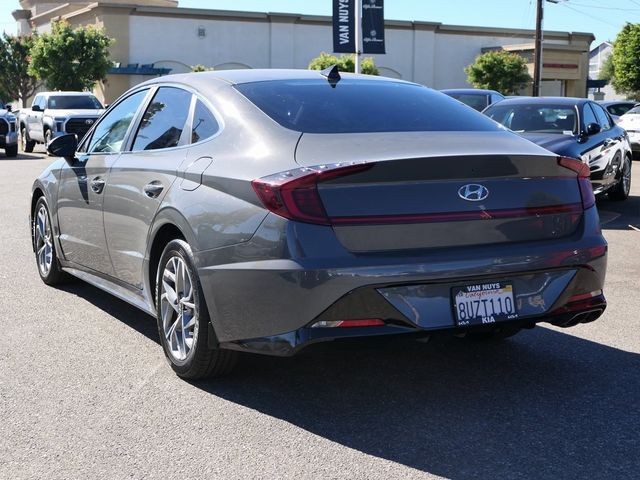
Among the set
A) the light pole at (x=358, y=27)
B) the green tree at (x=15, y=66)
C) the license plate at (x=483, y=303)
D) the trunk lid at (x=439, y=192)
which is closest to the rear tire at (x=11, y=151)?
the light pole at (x=358, y=27)

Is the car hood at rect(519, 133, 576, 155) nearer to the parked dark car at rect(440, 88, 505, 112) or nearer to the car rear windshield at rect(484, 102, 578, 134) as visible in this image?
the car rear windshield at rect(484, 102, 578, 134)

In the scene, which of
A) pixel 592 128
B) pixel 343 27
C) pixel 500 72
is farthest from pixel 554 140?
pixel 500 72

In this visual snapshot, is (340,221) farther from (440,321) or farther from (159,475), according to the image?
(159,475)

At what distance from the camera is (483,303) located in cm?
420

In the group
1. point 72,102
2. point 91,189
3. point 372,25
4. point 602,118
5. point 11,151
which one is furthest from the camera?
point 72,102

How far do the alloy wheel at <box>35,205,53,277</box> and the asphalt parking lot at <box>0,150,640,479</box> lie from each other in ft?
3.54

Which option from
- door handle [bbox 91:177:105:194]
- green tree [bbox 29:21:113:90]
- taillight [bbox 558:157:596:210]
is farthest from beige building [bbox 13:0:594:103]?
taillight [bbox 558:157:596:210]

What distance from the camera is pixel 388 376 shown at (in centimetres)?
487

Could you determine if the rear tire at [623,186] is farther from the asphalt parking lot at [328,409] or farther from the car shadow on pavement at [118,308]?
the car shadow on pavement at [118,308]

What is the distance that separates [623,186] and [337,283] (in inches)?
420

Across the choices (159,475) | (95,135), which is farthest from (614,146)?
(159,475)

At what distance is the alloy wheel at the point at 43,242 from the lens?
Answer: 7163 mm

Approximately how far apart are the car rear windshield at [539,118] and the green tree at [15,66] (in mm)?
58058

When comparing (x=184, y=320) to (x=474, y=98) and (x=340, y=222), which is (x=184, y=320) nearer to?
(x=340, y=222)
